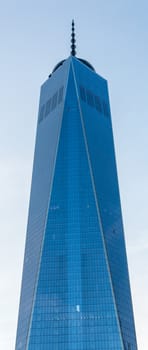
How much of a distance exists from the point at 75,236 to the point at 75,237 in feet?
0.91

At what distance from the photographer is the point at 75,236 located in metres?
125

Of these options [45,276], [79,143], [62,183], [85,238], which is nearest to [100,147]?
[79,143]

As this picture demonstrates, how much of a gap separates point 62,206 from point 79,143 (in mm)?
20912

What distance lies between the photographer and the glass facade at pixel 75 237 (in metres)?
114

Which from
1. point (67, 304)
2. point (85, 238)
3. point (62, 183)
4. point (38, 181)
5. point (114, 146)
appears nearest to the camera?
point (67, 304)

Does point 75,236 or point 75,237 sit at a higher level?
point 75,236

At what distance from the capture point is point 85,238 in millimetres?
123625

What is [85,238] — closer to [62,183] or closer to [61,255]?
[61,255]

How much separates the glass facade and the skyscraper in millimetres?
236

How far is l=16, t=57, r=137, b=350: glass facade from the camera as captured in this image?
11381 centimetres

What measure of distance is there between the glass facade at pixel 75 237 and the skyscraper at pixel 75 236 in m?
0.24

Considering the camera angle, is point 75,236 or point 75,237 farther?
point 75,236

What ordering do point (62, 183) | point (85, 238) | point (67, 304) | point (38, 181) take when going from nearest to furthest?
point (67, 304) < point (85, 238) < point (62, 183) < point (38, 181)

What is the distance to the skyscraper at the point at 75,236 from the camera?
11381 centimetres
